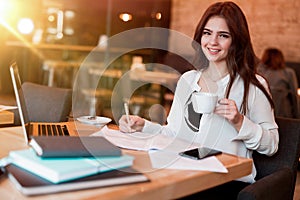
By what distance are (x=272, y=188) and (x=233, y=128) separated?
315 mm

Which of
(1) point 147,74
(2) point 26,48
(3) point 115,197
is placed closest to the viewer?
(3) point 115,197

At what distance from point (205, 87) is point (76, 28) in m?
5.38

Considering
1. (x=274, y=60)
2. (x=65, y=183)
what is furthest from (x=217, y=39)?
(x=274, y=60)

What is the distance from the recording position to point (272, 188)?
1.27 meters

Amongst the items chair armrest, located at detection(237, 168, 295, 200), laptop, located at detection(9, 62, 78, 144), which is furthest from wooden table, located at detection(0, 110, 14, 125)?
→ chair armrest, located at detection(237, 168, 295, 200)

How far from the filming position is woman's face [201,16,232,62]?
1597 mm

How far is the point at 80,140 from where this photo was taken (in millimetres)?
1032

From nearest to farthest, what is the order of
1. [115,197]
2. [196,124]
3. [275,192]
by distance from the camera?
[115,197]
[275,192]
[196,124]

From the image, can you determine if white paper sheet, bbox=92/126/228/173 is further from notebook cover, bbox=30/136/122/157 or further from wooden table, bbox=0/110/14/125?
wooden table, bbox=0/110/14/125

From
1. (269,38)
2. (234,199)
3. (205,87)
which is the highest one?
(269,38)

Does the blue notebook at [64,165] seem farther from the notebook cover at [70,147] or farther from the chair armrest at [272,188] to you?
the chair armrest at [272,188]

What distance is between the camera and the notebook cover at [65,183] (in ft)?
2.65

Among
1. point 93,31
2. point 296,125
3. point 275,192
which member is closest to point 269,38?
point 93,31

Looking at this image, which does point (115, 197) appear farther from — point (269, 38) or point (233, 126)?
point (269, 38)
